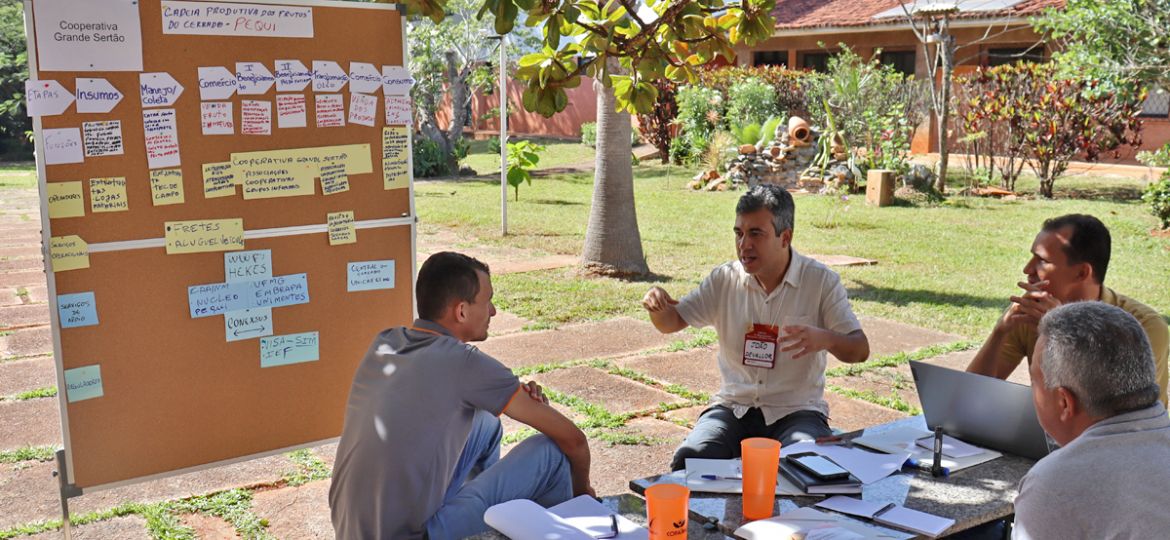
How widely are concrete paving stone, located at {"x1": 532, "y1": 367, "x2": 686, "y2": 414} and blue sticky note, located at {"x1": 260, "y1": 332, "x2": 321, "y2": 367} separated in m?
2.17

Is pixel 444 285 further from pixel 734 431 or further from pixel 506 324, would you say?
pixel 506 324

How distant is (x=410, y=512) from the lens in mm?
3109

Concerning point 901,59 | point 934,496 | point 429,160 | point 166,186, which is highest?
point 901,59

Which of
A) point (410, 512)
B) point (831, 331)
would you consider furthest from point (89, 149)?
point (831, 331)

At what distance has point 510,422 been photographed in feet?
19.5

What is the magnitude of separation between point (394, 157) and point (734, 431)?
5.96 ft

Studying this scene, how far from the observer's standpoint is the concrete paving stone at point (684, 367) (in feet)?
21.7

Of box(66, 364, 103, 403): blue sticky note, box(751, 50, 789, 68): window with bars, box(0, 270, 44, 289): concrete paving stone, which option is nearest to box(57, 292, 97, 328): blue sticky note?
box(66, 364, 103, 403): blue sticky note

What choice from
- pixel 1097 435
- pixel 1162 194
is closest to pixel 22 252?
pixel 1097 435

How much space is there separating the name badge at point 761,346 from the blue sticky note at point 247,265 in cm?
194

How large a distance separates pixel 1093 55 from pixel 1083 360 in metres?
10.4

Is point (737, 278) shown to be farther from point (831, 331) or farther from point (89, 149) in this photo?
point (89, 149)

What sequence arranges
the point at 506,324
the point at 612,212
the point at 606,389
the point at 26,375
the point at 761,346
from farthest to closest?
the point at 612,212 < the point at 506,324 < the point at 26,375 < the point at 606,389 < the point at 761,346

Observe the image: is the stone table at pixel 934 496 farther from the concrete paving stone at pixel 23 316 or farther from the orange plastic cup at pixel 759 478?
the concrete paving stone at pixel 23 316
